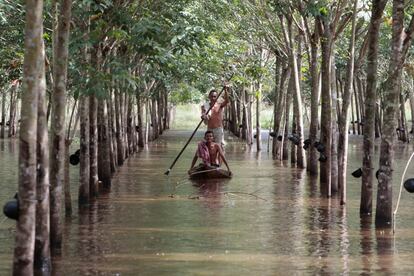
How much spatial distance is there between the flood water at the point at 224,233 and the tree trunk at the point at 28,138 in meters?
1.79

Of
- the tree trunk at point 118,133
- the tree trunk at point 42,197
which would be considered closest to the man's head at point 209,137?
the tree trunk at point 118,133

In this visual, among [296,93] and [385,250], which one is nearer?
[385,250]

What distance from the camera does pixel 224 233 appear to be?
528 inches

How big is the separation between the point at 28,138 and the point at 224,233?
557 centimetres

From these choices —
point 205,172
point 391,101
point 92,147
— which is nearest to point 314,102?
point 205,172

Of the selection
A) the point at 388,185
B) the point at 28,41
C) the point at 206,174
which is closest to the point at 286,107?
the point at 206,174

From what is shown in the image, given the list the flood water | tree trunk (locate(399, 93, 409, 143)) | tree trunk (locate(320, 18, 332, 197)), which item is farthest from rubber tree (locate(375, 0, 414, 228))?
tree trunk (locate(399, 93, 409, 143))

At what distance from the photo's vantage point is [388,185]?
520 inches

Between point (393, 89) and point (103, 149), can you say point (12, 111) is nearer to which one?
point (103, 149)

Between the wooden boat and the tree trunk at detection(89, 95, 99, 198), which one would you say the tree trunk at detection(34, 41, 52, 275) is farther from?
the wooden boat

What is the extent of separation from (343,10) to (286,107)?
440 inches

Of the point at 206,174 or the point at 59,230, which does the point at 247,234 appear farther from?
the point at 206,174

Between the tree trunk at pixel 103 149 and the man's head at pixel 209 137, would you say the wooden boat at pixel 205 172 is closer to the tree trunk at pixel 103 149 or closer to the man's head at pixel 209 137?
the man's head at pixel 209 137

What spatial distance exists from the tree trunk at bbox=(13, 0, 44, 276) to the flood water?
1.79 m
